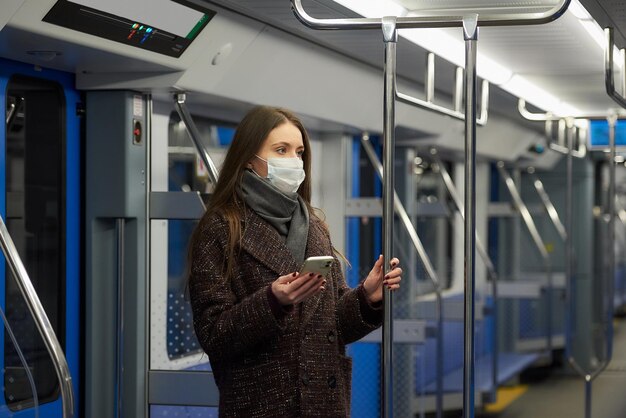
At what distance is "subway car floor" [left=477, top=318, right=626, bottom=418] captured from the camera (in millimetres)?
8539

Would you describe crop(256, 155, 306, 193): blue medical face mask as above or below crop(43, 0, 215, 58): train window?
below

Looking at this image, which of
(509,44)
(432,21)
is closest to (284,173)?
(432,21)

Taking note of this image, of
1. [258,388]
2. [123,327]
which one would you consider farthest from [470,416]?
[123,327]

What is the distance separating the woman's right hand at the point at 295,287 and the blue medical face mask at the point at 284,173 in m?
0.35

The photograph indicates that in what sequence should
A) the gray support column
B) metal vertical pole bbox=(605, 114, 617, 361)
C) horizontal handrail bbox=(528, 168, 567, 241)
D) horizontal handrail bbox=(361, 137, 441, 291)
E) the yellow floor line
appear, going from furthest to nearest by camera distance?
1. horizontal handrail bbox=(528, 168, 567, 241)
2. the yellow floor line
3. horizontal handrail bbox=(361, 137, 441, 291)
4. metal vertical pole bbox=(605, 114, 617, 361)
5. the gray support column

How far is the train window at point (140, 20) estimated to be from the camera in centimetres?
308

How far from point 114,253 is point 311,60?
1387mm

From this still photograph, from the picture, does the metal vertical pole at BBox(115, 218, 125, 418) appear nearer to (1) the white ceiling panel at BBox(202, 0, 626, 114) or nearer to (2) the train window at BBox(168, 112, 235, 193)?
Answer: (2) the train window at BBox(168, 112, 235, 193)

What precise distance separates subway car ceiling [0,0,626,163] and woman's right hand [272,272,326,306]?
1.09 metres

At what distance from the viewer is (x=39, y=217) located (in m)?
3.82

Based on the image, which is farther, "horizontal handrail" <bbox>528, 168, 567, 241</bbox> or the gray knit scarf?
"horizontal handrail" <bbox>528, 168, 567, 241</bbox>

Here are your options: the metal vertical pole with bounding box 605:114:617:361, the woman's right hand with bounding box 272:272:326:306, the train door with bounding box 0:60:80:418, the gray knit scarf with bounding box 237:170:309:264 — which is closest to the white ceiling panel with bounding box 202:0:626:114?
the metal vertical pole with bounding box 605:114:617:361

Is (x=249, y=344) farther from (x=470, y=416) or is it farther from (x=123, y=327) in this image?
(x=123, y=327)

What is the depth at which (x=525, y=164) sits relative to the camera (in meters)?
10.1
